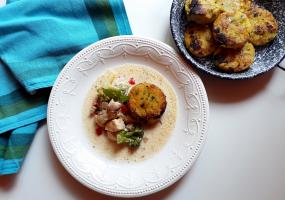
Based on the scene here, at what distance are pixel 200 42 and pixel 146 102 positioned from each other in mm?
239

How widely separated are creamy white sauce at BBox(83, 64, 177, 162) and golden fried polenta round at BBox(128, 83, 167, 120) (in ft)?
0.22

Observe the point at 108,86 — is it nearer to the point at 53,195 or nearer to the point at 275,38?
the point at 53,195

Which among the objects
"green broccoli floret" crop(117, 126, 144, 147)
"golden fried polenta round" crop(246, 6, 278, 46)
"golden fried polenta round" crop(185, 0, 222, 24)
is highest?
"golden fried polenta round" crop(185, 0, 222, 24)

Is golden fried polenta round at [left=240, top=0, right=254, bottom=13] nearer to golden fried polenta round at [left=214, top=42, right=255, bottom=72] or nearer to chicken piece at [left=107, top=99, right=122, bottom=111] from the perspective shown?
golden fried polenta round at [left=214, top=42, right=255, bottom=72]

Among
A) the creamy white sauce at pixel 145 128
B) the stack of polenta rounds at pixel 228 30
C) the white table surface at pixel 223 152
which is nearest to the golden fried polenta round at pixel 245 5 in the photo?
the stack of polenta rounds at pixel 228 30

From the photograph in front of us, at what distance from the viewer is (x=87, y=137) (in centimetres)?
124

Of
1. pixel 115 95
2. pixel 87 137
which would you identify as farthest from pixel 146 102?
pixel 87 137

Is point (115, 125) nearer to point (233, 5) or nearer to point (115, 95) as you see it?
point (115, 95)

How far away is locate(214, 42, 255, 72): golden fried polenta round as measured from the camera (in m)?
1.19

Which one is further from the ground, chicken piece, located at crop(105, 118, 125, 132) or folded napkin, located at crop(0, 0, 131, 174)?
folded napkin, located at crop(0, 0, 131, 174)

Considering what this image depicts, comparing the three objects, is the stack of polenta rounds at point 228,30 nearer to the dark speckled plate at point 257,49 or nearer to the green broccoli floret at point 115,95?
the dark speckled plate at point 257,49

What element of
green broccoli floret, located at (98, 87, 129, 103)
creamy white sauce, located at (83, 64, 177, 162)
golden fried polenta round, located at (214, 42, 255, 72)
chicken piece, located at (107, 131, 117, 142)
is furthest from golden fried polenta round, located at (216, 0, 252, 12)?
chicken piece, located at (107, 131, 117, 142)

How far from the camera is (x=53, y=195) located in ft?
4.03

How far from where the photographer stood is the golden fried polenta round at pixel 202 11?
3.82ft
